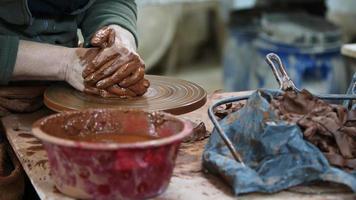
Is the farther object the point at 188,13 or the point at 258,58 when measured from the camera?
the point at 188,13

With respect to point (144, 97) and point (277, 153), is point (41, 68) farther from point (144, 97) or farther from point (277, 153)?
point (277, 153)

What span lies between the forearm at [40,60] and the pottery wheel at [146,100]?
2.3 inches

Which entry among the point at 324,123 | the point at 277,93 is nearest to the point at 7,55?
the point at 277,93

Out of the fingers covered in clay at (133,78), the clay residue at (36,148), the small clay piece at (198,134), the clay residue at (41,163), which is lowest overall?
the clay residue at (36,148)

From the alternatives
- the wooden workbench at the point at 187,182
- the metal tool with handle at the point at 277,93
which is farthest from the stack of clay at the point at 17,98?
the metal tool with handle at the point at 277,93

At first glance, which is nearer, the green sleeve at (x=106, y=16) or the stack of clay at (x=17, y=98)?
the stack of clay at (x=17, y=98)

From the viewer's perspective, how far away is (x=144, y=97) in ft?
6.48

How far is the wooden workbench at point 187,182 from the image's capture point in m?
1.52

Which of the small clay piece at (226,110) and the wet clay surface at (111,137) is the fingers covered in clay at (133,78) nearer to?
the small clay piece at (226,110)

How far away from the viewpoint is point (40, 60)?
2.01 metres

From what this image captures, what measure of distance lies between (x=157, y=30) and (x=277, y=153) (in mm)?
3348

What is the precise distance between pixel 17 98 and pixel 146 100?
44 cm

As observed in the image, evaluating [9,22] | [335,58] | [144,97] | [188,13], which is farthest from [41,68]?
[188,13]

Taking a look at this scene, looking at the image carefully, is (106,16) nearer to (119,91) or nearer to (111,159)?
(119,91)
